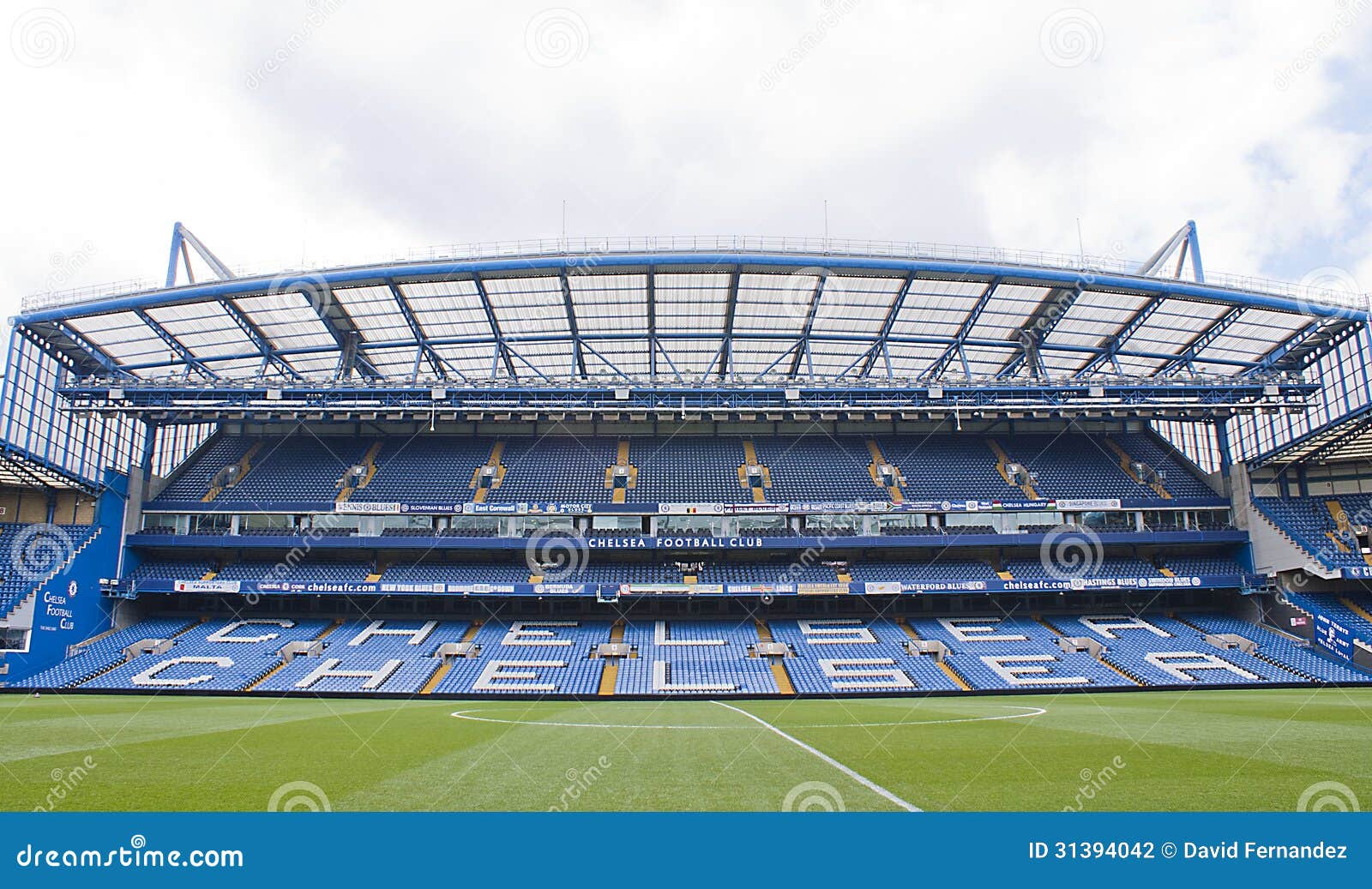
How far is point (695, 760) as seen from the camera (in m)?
11.9

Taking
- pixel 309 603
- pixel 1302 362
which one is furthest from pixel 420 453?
pixel 1302 362

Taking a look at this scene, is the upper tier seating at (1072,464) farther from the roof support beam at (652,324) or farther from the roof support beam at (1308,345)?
the roof support beam at (652,324)

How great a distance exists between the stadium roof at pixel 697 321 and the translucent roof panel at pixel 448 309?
0.33ft

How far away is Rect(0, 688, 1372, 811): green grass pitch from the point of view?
28.6 feet

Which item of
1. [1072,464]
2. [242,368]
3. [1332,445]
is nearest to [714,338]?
[1072,464]

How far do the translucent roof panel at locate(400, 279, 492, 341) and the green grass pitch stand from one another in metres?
21.8

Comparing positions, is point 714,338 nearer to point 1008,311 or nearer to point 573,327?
point 573,327

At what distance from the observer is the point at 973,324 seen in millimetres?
41406

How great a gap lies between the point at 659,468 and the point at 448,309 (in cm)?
1556

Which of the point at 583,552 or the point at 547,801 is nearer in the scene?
the point at 547,801

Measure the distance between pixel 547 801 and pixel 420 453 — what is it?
141ft

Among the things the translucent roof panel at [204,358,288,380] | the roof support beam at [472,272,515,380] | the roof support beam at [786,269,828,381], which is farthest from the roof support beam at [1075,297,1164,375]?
the translucent roof panel at [204,358,288,380]

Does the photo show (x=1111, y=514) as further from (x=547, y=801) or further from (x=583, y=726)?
(x=547, y=801)

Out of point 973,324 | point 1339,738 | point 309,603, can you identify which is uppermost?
point 973,324
